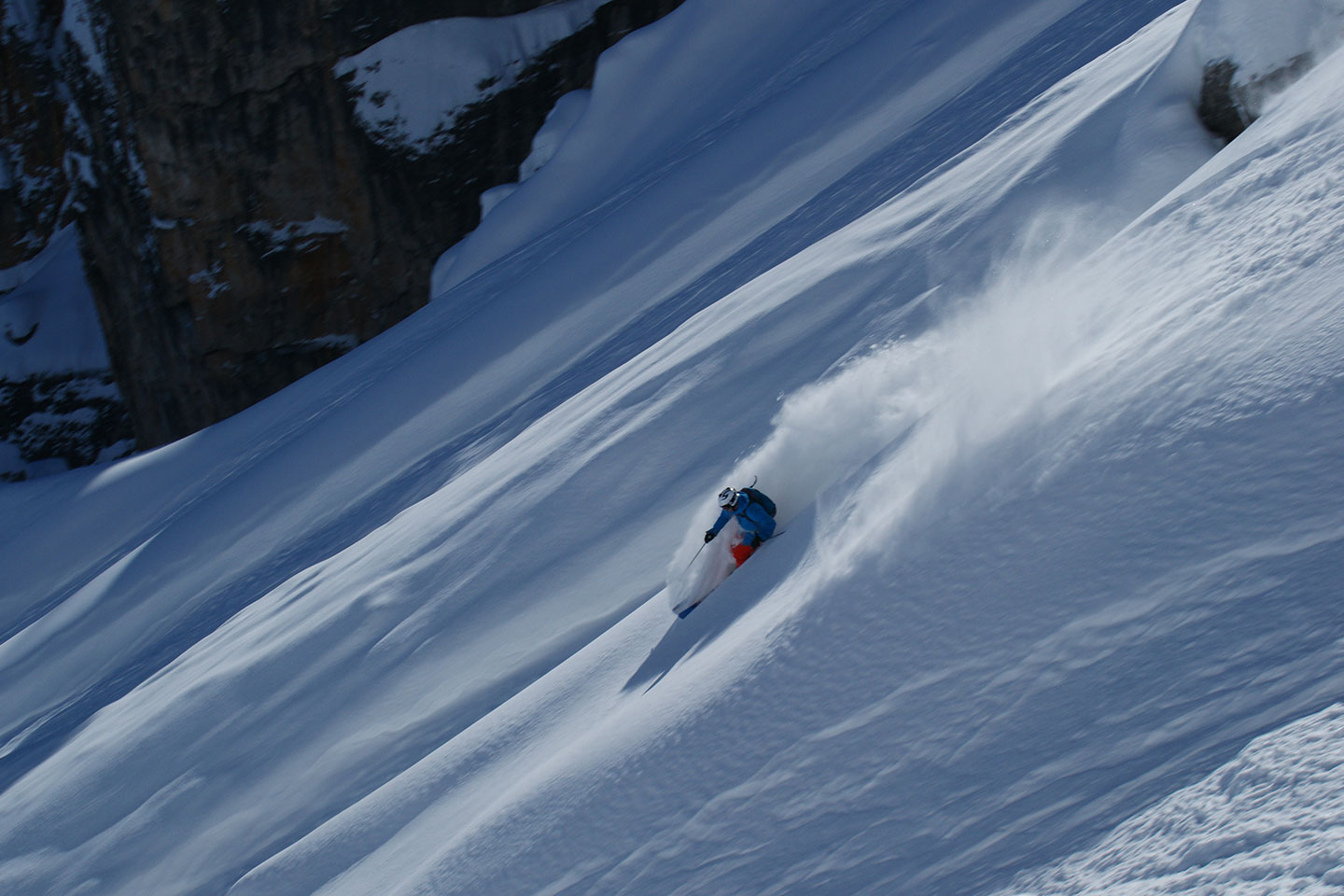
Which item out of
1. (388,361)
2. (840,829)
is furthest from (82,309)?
(840,829)

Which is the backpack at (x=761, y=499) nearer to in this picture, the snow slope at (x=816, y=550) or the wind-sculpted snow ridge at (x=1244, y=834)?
the snow slope at (x=816, y=550)

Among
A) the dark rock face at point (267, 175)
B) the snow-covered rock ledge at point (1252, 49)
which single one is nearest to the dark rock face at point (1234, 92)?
the snow-covered rock ledge at point (1252, 49)

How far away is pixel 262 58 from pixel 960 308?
13818 mm

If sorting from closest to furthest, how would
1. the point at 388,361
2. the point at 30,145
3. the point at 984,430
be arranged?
the point at 984,430 < the point at 388,361 < the point at 30,145

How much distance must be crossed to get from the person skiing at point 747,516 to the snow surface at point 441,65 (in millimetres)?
12346

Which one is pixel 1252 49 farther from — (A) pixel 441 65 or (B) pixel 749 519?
(A) pixel 441 65

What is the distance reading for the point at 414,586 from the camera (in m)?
6.72

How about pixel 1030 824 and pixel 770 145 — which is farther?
pixel 770 145

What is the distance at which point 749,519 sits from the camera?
4.64 metres

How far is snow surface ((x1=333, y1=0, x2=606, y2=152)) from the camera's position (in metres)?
15.4

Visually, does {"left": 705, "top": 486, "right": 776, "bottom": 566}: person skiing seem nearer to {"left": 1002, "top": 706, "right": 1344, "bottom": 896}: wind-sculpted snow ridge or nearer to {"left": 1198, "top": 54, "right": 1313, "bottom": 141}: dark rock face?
{"left": 1002, "top": 706, "right": 1344, "bottom": 896}: wind-sculpted snow ridge

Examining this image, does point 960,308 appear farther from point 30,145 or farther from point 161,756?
point 30,145

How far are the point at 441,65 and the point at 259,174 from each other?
11.2 feet

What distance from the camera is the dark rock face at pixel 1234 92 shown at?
4.71 metres
